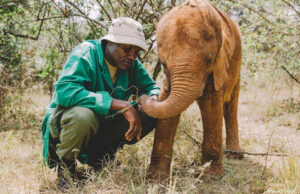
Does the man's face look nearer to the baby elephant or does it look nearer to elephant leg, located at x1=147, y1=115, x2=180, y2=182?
the baby elephant

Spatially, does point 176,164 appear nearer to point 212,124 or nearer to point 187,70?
point 212,124

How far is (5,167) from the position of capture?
3320 mm

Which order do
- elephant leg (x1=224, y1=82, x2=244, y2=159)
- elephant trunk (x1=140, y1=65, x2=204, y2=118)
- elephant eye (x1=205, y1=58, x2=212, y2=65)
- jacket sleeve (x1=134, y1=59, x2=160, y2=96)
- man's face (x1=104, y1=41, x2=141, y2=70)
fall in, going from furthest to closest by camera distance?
elephant leg (x1=224, y1=82, x2=244, y2=159) → jacket sleeve (x1=134, y1=59, x2=160, y2=96) → man's face (x1=104, y1=41, x2=141, y2=70) → elephant eye (x1=205, y1=58, x2=212, y2=65) → elephant trunk (x1=140, y1=65, x2=204, y2=118)

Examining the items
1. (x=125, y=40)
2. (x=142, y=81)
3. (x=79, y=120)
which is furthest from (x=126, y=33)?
(x=79, y=120)

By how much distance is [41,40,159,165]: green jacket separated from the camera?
282 centimetres

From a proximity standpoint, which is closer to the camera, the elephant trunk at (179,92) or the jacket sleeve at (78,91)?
the elephant trunk at (179,92)

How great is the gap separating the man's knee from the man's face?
0.60m

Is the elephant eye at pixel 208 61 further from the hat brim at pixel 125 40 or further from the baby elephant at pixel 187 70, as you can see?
the hat brim at pixel 125 40

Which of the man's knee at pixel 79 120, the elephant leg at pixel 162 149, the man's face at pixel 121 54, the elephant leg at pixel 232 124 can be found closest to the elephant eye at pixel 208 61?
the elephant leg at pixel 162 149

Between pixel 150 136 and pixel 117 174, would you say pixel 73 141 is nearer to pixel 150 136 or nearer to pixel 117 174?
pixel 117 174

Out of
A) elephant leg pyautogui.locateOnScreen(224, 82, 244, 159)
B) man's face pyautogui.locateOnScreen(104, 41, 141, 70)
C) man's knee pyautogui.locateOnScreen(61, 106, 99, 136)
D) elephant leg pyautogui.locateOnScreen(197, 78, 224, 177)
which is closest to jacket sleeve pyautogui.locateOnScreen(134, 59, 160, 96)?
man's face pyautogui.locateOnScreen(104, 41, 141, 70)

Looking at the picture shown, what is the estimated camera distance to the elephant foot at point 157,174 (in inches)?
123

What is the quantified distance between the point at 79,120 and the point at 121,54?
0.79 meters

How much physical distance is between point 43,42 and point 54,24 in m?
1.68
